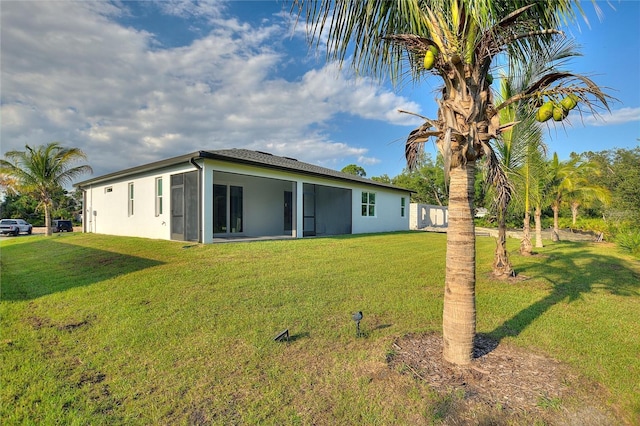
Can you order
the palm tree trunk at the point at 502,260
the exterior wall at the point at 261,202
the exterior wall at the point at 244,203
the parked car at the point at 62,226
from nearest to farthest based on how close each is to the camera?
the palm tree trunk at the point at 502,260
the exterior wall at the point at 244,203
the exterior wall at the point at 261,202
the parked car at the point at 62,226

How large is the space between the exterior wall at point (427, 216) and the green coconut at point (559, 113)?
81.8 ft

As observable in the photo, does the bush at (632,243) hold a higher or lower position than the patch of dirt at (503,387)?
higher

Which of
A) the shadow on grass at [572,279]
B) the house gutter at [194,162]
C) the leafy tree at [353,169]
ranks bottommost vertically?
the shadow on grass at [572,279]

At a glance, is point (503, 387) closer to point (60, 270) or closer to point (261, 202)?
point (60, 270)

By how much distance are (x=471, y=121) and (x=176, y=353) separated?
13.0 feet

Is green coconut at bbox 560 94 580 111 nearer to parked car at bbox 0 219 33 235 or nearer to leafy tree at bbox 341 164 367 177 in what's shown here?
parked car at bbox 0 219 33 235

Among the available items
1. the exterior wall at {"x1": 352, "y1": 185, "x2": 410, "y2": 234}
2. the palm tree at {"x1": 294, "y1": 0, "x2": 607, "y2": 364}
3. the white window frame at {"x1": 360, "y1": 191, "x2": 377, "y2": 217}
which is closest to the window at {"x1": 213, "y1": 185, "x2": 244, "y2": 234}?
the exterior wall at {"x1": 352, "y1": 185, "x2": 410, "y2": 234}

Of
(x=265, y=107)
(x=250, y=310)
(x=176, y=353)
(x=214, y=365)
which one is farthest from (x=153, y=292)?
(x=265, y=107)

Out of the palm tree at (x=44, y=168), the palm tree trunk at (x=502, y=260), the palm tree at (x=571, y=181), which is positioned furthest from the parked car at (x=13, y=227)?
the palm tree at (x=571, y=181)

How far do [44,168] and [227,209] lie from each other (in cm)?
1284

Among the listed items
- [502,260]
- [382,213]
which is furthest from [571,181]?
[502,260]

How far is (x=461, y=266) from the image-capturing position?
126 inches

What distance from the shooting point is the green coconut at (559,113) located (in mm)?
2605

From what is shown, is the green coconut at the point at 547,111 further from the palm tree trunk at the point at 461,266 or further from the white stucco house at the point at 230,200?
the white stucco house at the point at 230,200
